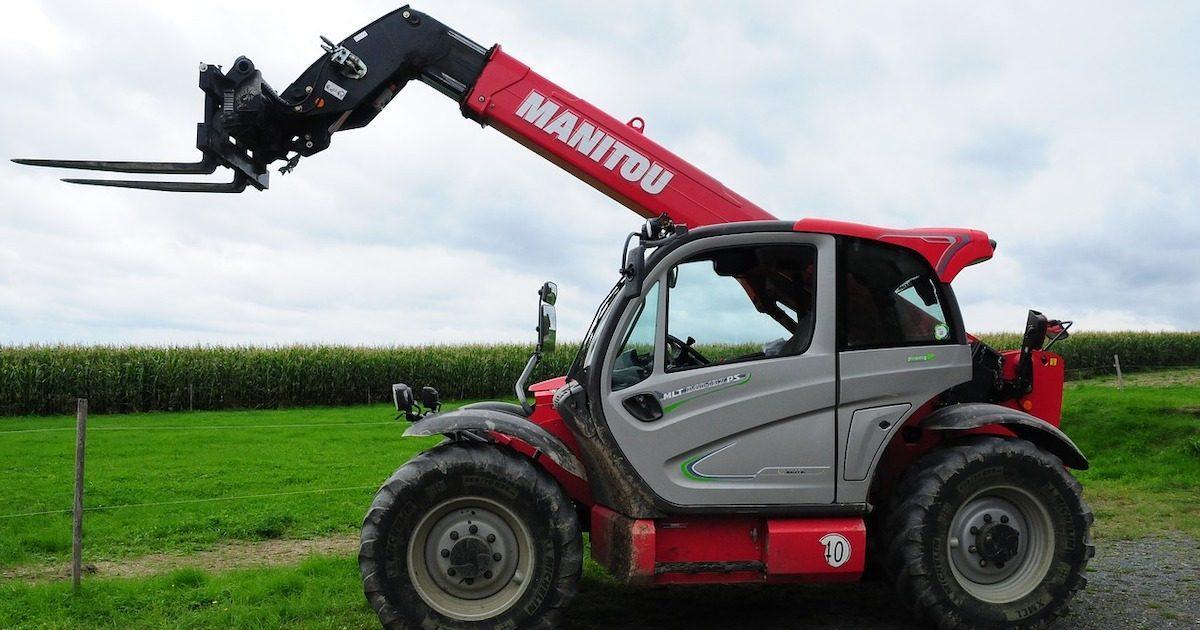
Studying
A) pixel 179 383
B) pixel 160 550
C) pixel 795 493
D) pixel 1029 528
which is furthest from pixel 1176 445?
pixel 179 383

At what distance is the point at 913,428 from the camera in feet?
22.0

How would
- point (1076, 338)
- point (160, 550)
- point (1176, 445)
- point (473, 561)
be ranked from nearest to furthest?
point (473, 561)
point (160, 550)
point (1176, 445)
point (1076, 338)

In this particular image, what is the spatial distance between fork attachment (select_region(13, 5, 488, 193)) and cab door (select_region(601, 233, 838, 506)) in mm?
2734

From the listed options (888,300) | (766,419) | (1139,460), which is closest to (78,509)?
(766,419)

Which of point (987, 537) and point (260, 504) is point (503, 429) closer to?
point (987, 537)

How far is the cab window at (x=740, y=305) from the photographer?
20.3 ft

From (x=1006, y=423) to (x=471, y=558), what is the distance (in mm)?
3680

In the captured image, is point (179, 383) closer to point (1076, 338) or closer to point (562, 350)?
point (562, 350)

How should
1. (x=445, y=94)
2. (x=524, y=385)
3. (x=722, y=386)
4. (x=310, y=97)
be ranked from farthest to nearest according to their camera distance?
(x=445, y=94) → (x=310, y=97) → (x=524, y=385) → (x=722, y=386)

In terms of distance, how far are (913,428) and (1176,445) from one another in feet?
36.3

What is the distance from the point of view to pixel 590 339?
6.78m

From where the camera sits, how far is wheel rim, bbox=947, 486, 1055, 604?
248 inches

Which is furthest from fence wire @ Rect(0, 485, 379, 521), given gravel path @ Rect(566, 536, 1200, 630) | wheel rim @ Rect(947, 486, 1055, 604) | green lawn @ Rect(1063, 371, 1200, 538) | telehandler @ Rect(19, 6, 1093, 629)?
green lawn @ Rect(1063, 371, 1200, 538)

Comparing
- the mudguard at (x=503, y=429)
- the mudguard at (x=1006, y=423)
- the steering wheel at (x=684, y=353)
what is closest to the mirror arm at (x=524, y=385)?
the mudguard at (x=503, y=429)
